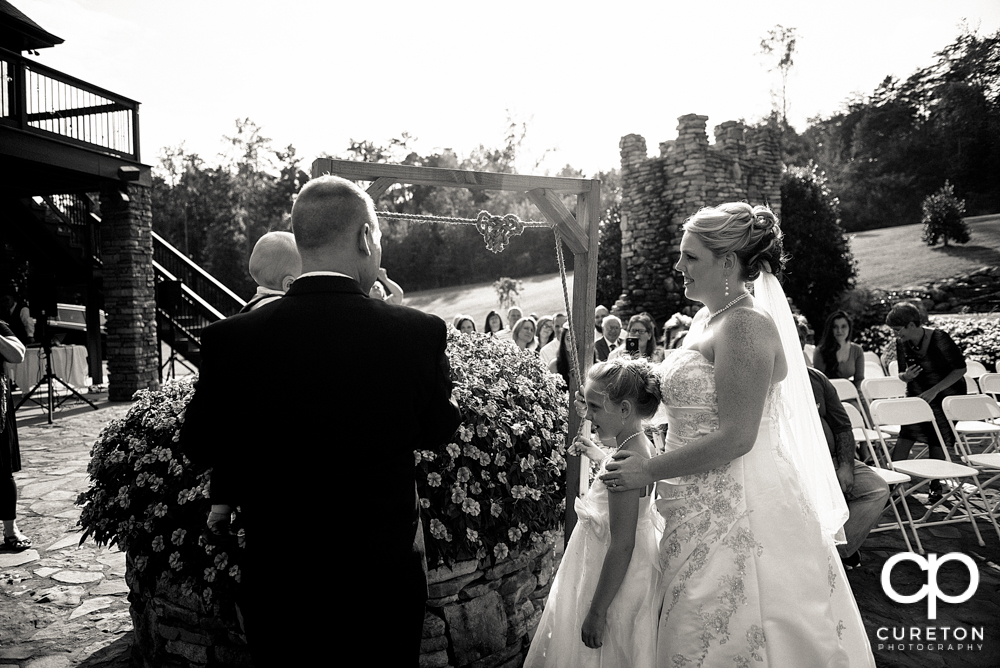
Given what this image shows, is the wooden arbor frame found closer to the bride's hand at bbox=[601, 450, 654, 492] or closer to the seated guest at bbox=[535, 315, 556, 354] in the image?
the bride's hand at bbox=[601, 450, 654, 492]

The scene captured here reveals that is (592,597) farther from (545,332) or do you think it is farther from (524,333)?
(545,332)

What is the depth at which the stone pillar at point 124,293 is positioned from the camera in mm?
12156

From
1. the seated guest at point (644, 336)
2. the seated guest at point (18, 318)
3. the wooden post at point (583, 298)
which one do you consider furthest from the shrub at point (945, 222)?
the seated guest at point (18, 318)

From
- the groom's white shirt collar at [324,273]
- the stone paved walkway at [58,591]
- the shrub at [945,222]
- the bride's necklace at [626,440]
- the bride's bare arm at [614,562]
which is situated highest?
the shrub at [945,222]

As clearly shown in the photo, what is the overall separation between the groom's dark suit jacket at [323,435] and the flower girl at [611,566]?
82cm

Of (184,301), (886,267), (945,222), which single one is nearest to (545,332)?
(184,301)

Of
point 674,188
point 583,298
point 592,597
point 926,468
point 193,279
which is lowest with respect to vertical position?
point 926,468

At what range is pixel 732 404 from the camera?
86.3 inches

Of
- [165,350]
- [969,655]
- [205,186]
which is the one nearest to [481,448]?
[969,655]

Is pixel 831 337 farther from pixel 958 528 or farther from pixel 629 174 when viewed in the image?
pixel 629 174

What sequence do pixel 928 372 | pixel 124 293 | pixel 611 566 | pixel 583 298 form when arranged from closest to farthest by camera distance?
pixel 611 566 → pixel 583 298 → pixel 928 372 → pixel 124 293

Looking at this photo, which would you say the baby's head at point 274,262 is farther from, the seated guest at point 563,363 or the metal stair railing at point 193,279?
the metal stair railing at point 193,279

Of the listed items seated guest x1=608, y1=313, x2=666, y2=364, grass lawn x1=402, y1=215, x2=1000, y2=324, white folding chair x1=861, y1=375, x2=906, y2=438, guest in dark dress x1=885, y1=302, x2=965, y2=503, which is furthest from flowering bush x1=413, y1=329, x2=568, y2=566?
grass lawn x1=402, y1=215, x2=1000, y2=324

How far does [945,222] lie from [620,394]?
Answer: 30.8 metres
